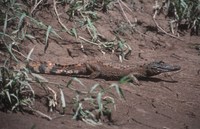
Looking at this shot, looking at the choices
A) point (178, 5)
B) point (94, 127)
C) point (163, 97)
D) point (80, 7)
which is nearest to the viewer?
point (94, 127)

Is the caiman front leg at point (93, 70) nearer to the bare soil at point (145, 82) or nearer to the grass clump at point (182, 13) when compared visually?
the bare soil at point (145, 82)

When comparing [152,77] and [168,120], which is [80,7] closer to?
[152,77]

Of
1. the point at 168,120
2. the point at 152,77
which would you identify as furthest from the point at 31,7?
the point at 168,120

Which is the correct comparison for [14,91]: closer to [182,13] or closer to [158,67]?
[158,67]

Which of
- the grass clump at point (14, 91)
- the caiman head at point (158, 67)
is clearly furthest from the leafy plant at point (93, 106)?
the caiman head at point (158, 67)

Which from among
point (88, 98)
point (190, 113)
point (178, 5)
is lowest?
point (190, 113)

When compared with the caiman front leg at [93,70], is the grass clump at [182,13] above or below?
above

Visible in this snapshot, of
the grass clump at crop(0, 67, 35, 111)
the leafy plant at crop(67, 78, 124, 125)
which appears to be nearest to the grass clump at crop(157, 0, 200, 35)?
the leafy plant at crop(67, 78, 124, 125)
